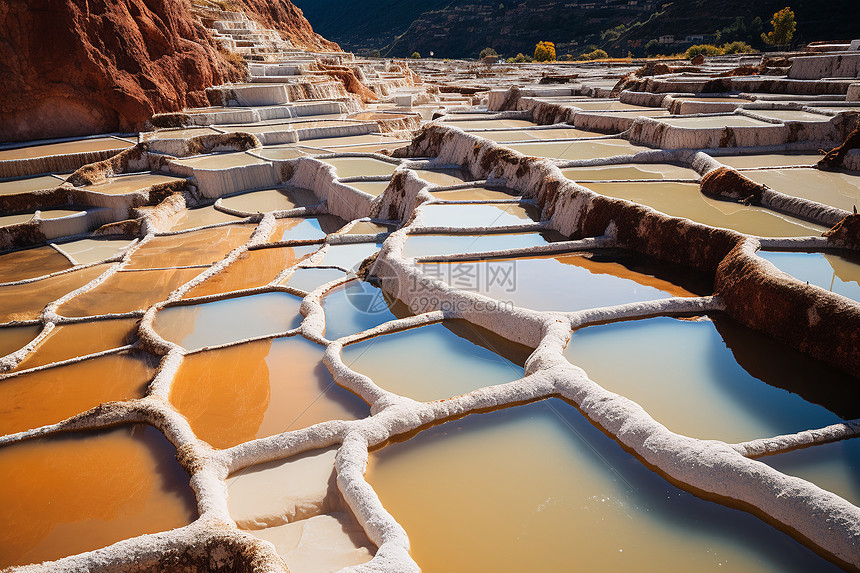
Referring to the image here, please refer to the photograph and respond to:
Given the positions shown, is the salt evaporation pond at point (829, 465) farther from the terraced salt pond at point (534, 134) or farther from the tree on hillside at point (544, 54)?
the tree on hillside at point (544, 54)

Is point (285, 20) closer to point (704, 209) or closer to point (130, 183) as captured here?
point (130, 183)

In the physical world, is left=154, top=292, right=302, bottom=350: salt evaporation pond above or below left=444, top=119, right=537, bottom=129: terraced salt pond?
below

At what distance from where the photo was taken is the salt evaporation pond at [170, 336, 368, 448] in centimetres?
470

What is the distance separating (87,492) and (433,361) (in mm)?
2998

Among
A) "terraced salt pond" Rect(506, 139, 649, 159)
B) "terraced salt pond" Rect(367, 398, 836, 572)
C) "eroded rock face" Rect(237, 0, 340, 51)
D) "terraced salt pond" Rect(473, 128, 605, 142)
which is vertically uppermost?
"eroded rock face" Rect(237, 0, 340, 51)

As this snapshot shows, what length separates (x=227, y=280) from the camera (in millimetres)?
8633

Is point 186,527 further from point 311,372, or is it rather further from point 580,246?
point 580,246

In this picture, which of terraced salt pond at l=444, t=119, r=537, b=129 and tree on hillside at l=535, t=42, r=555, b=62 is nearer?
terraced salt pond at l=444, t=119, r=537, b=129

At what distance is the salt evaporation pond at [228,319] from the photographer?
6527mm

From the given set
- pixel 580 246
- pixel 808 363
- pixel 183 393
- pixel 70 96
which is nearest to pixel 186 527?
pixel 183 393

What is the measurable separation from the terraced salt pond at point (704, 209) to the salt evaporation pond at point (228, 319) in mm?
4882

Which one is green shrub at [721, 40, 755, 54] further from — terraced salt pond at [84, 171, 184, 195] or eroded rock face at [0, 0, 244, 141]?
terraced salt pond at [84, 171, 184, 195]

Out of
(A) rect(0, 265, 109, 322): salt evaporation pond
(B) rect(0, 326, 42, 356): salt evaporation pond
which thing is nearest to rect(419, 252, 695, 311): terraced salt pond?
(B) rect(0, 326, 42, 356): salt evaporation pond

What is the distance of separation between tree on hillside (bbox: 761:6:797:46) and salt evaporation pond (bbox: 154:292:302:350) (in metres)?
35.1
